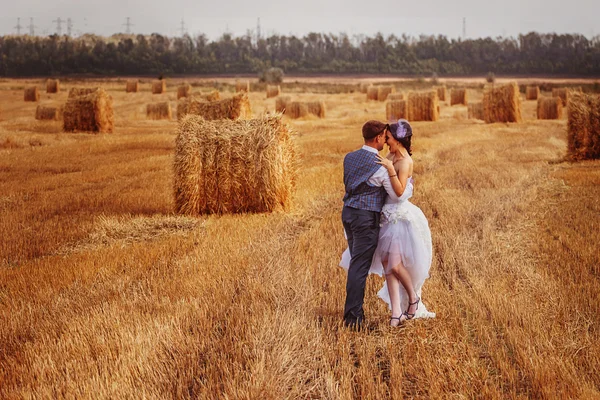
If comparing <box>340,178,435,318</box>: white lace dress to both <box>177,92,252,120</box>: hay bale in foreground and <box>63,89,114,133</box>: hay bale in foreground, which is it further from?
<box>63,89,114,133</box>: hay bale in foreground

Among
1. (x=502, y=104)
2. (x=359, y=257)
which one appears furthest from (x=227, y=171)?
(x=502, y=104)

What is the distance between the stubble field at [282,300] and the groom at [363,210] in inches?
10.8

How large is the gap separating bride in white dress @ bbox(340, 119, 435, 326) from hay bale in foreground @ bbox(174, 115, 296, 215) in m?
5.10

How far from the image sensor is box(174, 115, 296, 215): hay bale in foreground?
10.3 m

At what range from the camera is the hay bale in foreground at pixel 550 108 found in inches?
1189

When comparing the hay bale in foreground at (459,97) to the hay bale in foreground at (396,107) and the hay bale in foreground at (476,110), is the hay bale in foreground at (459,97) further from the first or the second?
the hay bale in foreground at (396,107)

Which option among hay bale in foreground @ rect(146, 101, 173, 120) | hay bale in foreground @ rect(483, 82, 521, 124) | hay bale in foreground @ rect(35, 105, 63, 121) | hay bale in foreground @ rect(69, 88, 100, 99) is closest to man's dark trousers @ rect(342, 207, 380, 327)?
hay bale in foreground @ rect(69, 88, 100, 99)

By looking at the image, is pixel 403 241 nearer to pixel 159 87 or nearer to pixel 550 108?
pixel 550 108

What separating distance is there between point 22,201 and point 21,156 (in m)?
6.08

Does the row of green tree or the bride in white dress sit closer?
the bride in white dress

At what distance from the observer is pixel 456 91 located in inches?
1537

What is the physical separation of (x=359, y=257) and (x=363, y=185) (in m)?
Result: 0.57

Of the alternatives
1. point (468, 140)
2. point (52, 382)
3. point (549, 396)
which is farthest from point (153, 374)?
point (468, 140)

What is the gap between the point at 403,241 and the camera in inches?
211
